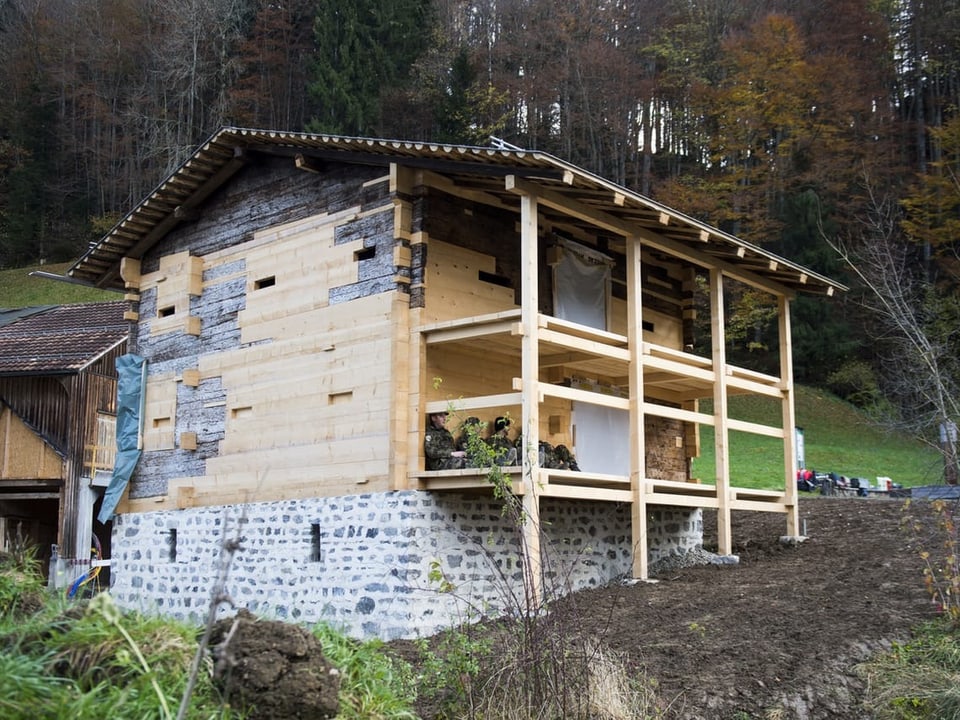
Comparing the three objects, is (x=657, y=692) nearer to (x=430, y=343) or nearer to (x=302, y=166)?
(x=430, y=343)

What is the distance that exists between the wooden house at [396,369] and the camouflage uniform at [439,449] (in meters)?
0.23

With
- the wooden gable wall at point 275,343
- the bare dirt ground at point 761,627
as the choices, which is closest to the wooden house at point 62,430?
the wooden gable wall at point 275,343

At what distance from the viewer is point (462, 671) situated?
8.34m

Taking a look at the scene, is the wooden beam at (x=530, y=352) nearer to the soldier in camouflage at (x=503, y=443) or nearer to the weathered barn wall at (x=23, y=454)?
the soldier in camouflage at (x=503, y=443)

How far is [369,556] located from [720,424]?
5966mm

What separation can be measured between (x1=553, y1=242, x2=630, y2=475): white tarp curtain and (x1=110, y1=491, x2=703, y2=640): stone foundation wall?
0.76 m

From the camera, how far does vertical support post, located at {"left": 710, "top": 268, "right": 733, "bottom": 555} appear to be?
16.3 m

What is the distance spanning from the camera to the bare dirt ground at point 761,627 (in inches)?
374

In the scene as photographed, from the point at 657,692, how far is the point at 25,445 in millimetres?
19847

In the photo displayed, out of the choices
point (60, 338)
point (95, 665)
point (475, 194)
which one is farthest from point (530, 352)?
point (60, 338)

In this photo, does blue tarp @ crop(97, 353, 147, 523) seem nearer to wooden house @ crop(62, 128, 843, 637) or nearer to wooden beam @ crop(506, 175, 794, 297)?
wooden house @ crop(62, 128, 843, 637)

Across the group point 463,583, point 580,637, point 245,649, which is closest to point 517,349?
point 463,583

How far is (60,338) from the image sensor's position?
1045 inches

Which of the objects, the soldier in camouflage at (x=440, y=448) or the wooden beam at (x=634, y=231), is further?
the wooden beam at (x=634, y=231)
